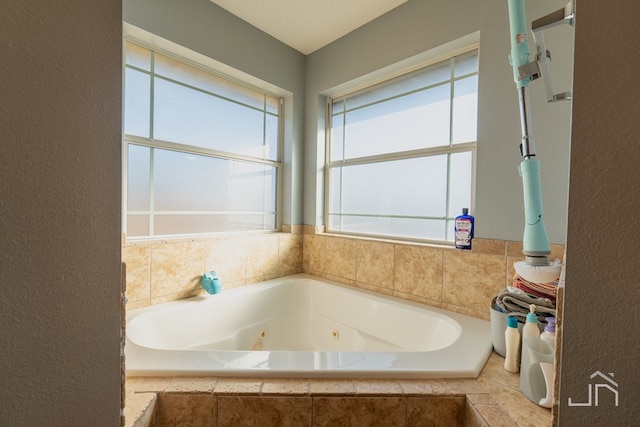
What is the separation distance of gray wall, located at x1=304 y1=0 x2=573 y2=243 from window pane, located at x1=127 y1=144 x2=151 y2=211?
1.58m

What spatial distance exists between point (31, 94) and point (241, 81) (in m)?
1.94

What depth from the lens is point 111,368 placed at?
1.61ft

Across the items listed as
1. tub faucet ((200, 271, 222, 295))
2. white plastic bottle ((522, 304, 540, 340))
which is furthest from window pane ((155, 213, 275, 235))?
white plastic bottle ((522, 304, 540, 340))

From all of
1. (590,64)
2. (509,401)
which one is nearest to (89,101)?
(590,64)

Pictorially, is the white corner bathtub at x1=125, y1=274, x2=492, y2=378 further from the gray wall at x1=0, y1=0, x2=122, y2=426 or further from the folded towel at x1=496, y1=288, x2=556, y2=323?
the gray wall at x1=0, y1=0, x2=122, y2=426

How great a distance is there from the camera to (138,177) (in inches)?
65.1

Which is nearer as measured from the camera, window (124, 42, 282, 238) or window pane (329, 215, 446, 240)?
window (124, 42, 282, 238)

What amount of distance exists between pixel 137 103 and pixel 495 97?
2.01 metres

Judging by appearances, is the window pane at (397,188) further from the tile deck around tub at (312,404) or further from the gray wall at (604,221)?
the gray wall at (604,221)

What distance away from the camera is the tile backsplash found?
59.1 inches

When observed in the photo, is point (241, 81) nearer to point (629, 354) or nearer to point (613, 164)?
point (613, 164)

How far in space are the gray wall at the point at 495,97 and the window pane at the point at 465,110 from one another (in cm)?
14

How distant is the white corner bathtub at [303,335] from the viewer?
3.30ft

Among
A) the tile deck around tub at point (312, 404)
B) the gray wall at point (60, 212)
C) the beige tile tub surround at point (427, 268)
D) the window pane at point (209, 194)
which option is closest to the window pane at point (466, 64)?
the beige tile tub surround at point (427, 268)
